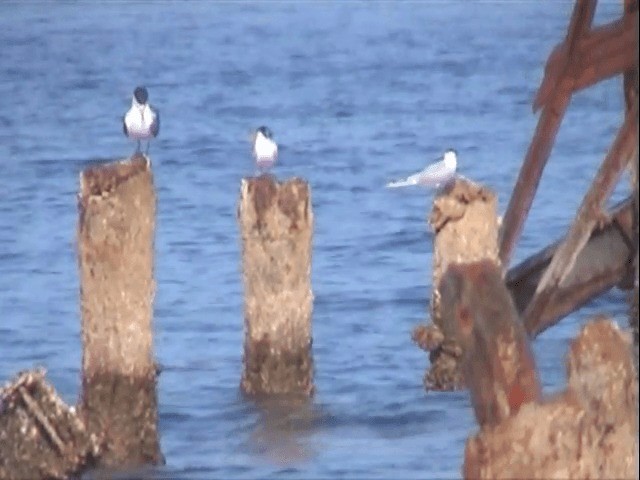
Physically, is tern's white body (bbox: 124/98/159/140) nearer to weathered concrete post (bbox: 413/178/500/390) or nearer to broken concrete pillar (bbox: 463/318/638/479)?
weathered concrete post (bbox: 413/178/500/390)

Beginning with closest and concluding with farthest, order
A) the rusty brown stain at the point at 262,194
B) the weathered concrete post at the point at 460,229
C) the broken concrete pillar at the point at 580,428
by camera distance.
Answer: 1. the broken concrete pillar at the point at 580,428
2. the rusty brown stain at the point at 262,194
3. the weathered concrete post at the point at 460,229

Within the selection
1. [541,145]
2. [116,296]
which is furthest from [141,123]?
[541,145]

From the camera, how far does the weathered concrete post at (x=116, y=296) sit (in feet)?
38.6

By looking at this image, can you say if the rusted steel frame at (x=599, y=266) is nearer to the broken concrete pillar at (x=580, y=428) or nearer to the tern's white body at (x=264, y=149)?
the broken concrete pillar at (x=580, y=428)

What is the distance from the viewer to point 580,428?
832 cm

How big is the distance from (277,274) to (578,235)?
119 inches

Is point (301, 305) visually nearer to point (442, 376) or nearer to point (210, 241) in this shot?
point (442, 376)

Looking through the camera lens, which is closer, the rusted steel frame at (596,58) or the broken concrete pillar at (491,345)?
the broken concrete pillar at (491,345)

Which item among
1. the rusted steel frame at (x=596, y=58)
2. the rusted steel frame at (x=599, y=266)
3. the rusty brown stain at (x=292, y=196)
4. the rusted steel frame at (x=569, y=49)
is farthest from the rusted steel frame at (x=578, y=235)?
the rusty brown stain at (x=292, y=196)

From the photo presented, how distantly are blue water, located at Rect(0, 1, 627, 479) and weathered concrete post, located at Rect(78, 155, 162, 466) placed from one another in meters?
0.67

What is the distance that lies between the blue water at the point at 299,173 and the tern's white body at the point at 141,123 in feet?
5.31

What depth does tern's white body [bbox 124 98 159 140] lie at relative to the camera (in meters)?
16.6

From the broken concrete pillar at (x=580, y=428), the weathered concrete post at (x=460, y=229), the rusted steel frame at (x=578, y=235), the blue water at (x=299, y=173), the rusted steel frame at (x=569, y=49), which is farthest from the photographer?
the blue water at (x=299, y=173)

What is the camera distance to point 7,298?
813 inches
